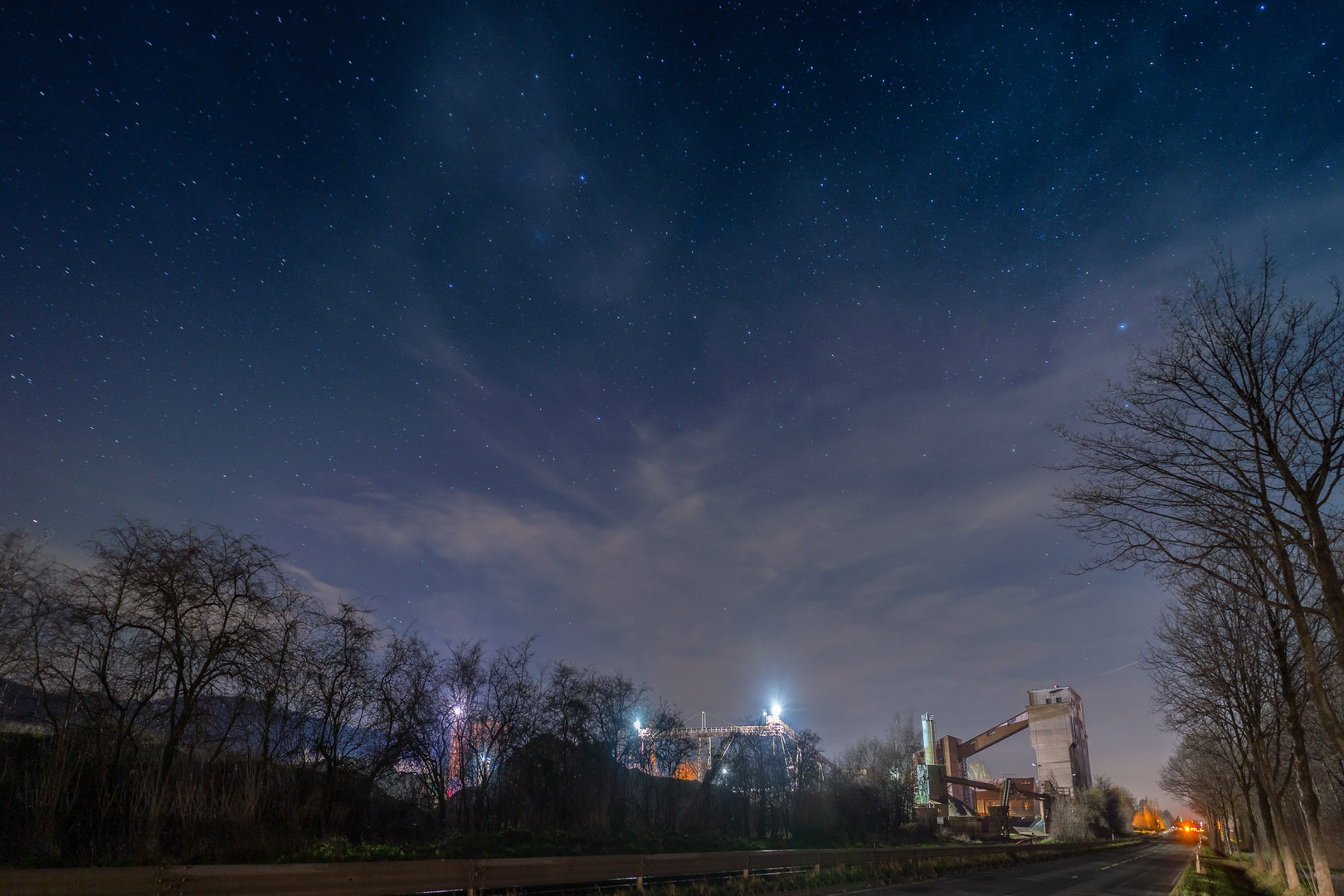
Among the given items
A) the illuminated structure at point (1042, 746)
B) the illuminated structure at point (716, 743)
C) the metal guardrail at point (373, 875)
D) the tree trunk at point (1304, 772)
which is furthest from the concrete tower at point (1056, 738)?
the metal guardrail at point (373, 875)

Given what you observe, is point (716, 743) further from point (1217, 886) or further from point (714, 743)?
point (1217, 886)

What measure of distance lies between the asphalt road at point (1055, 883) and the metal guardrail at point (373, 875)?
19.3 ft

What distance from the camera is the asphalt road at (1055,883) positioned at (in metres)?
22.4

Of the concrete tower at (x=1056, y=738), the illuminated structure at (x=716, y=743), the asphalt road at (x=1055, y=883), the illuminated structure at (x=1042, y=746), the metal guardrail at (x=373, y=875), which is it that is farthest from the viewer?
the concrete tower at (x=1056, y=738)

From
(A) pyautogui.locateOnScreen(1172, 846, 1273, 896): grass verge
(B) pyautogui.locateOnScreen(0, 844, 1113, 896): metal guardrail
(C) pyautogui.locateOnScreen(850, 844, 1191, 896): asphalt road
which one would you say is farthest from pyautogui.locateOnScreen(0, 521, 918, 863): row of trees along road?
(A) pyautogui.locateOnScreen(1172, 846, 1273, 896): grass verge

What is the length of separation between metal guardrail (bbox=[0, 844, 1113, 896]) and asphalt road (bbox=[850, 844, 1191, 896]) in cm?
587

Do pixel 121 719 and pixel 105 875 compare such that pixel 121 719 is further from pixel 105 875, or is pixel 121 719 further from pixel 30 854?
pixel 105 875

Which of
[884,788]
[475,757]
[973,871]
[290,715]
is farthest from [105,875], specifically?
[884,788]

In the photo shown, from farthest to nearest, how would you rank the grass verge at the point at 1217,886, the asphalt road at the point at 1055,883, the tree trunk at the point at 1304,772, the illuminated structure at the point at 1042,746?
the illuminated structure at the point at 1042,746
the grass verge at the point at 1217,886
the asphalt road at the point at 1055,883
the tree trunk at the point at 1304,772

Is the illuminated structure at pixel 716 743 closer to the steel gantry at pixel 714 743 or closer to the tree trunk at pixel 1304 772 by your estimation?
the steel gantry at pixel 714 743

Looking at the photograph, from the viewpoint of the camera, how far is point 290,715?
868 inches

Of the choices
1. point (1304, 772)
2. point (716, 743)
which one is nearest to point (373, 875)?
point (1304, 772)

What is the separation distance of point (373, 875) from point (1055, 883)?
29.1m

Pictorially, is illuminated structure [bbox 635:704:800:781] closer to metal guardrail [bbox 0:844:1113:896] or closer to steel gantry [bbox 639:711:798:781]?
steel gantry [bbox 639:711:798:781]
